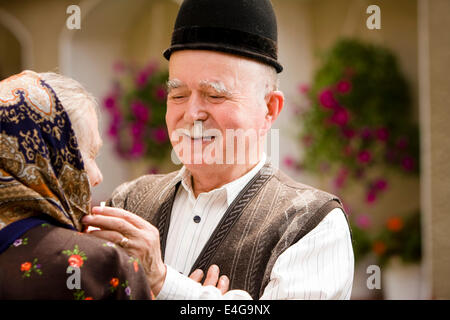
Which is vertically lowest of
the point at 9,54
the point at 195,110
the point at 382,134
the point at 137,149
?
the point at 137,149

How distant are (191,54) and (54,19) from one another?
14.4 ft

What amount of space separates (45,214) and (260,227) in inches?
28.7

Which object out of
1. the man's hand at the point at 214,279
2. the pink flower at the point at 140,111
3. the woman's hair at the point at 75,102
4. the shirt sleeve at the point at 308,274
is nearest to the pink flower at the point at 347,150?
the pink flower at the point at 140,111

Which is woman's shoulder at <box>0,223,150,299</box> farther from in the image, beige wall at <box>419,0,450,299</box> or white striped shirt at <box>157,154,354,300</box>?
beige wall at <box>419,0,450,299</box>

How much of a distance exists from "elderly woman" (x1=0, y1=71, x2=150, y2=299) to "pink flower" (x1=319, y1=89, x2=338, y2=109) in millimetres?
3321

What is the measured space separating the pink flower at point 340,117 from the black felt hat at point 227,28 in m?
2.63

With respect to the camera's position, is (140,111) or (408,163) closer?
(408,163)

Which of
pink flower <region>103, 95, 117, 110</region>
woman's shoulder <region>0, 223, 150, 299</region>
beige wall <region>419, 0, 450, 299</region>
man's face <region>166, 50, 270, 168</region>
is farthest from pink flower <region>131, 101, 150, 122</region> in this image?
woman's shoulder <region>0, 223, 150, 299</region>

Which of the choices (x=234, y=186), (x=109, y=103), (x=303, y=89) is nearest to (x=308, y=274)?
(x=234, y=186)

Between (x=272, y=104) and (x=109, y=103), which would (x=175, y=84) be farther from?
(x=109, y=103)

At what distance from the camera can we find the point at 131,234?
5.10 feet
